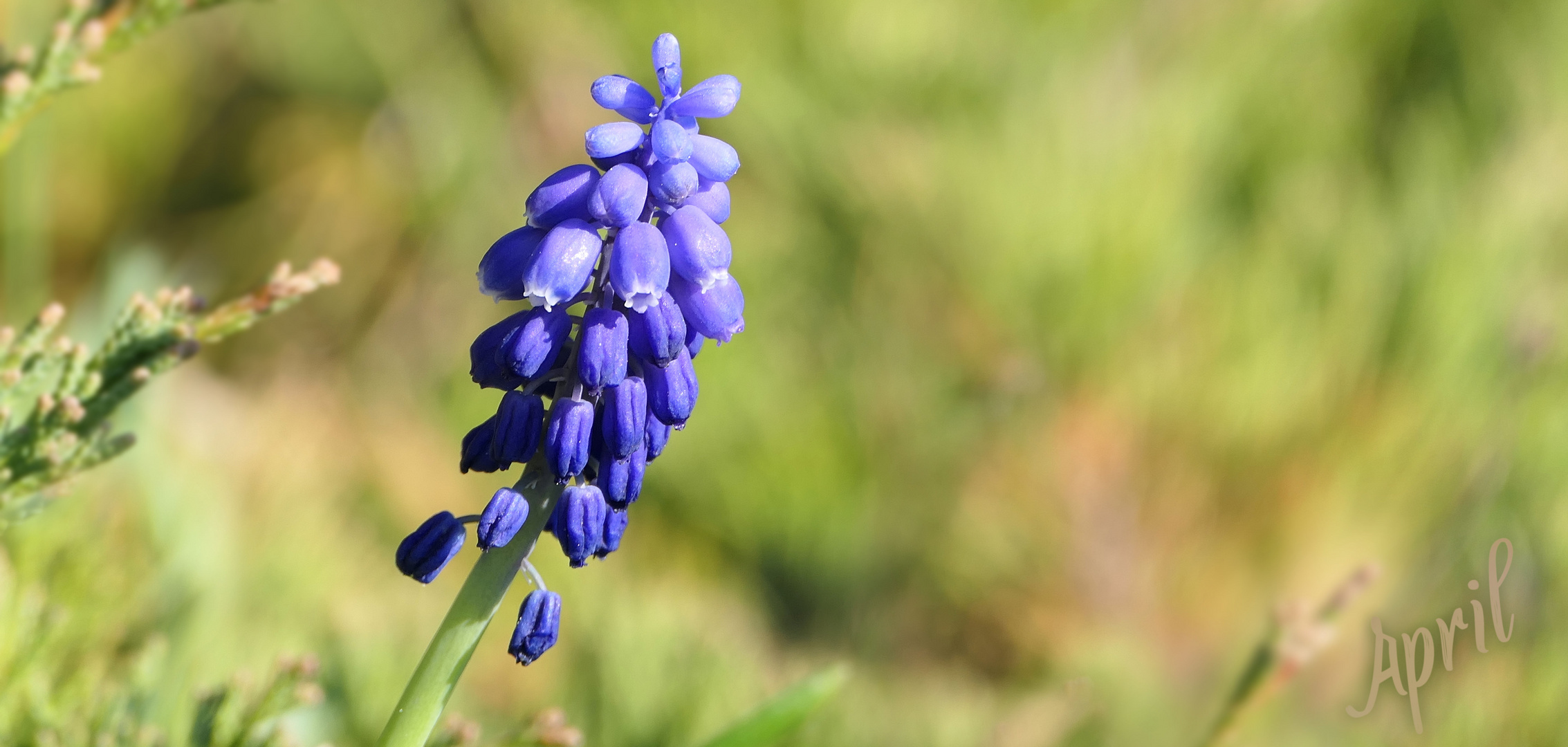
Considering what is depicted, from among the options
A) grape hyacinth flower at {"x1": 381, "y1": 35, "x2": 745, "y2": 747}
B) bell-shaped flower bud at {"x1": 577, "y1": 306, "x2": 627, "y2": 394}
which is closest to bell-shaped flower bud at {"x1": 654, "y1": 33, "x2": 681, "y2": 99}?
grape hyacinth flower at {"x1": 381, "y1": 35, "x2": 745, "y2": 747}

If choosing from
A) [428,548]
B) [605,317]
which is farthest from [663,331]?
[428,548]

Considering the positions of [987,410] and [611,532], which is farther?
[987,410]

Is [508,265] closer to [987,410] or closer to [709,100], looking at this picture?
[709,100]

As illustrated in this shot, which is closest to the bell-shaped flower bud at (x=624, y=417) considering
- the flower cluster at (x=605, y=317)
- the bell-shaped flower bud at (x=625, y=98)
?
the flower cluster at (x=605, y=317)

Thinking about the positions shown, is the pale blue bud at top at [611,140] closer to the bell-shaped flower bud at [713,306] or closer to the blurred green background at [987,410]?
the bell-shaped flower bud at [713,306]

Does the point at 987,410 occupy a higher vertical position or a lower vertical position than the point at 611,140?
higher

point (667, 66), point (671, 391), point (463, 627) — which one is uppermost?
point (667, 66)

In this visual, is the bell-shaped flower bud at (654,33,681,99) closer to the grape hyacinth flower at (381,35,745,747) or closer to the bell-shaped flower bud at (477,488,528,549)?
the grape hyacinth flower at (381,35,745,747)
